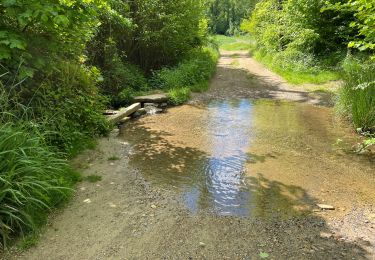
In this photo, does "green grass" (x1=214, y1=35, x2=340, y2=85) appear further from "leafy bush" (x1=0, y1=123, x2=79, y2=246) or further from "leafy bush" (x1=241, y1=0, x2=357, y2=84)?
"leafy bush" (x1=0, y1=123, x2=79, y2=246)

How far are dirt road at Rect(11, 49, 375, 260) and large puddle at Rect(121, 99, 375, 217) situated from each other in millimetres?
28

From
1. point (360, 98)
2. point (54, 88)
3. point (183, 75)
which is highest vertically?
point (54, 88)

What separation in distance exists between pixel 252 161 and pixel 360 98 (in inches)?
116

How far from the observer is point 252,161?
6.17m

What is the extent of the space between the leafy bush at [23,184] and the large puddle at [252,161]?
1591 millimetres

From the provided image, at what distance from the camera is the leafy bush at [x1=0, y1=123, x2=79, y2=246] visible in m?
3.71

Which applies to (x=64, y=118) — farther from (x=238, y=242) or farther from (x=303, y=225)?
(x=303, y=225)

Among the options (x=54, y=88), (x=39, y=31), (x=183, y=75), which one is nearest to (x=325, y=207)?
(x=54, y=88)

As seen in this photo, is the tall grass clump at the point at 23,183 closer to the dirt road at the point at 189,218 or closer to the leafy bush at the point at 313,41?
the dirt road at the point at 189,218

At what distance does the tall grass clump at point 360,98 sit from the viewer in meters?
7.23

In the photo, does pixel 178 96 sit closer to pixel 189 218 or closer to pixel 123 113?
pixel 123 113

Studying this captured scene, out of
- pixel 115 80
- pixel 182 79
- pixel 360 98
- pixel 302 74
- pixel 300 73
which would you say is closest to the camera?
pixel 360 98

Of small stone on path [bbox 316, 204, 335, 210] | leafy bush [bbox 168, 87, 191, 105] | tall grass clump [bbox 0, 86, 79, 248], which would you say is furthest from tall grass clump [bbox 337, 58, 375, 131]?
tall grass clump [bbox 0, 86, 79, 248]

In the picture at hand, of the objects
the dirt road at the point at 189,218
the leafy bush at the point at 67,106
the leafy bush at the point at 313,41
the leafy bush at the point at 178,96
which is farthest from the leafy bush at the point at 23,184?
the leafy bush at the point at 313,41
